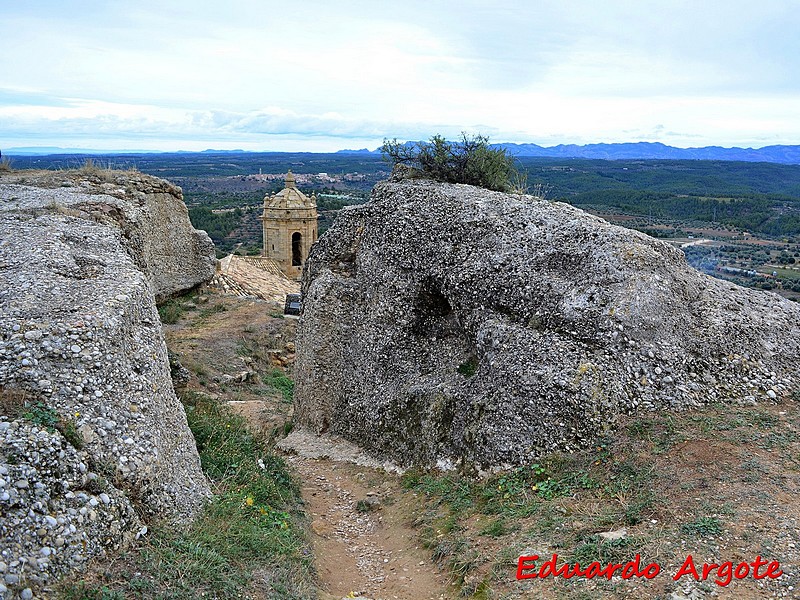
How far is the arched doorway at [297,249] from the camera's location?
33188 mm

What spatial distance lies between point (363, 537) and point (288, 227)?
85.5ft

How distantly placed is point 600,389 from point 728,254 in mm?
27122

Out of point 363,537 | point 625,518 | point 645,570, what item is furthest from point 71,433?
point 625,518

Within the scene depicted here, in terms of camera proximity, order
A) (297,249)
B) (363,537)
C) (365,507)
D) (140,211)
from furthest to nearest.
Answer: (297,249) < (140,211) < (365,507) < (363,537)

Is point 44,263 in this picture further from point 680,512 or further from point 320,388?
point 680,512

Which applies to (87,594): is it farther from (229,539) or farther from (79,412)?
(79,412)

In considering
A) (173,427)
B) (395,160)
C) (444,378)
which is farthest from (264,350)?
(173,427)

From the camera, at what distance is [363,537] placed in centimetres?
816

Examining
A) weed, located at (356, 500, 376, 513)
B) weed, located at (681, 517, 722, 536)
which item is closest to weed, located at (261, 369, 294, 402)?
weed, located at (356, 500, 376, 513)

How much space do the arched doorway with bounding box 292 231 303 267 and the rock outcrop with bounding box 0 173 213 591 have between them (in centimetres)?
2387

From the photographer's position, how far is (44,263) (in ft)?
26.2

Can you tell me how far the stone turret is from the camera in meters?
32.5

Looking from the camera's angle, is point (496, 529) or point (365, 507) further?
point (365, 507)

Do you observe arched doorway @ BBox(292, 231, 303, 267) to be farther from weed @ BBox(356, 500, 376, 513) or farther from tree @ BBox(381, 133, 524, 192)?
weed @ BBox(356, 500, 376, 513)
